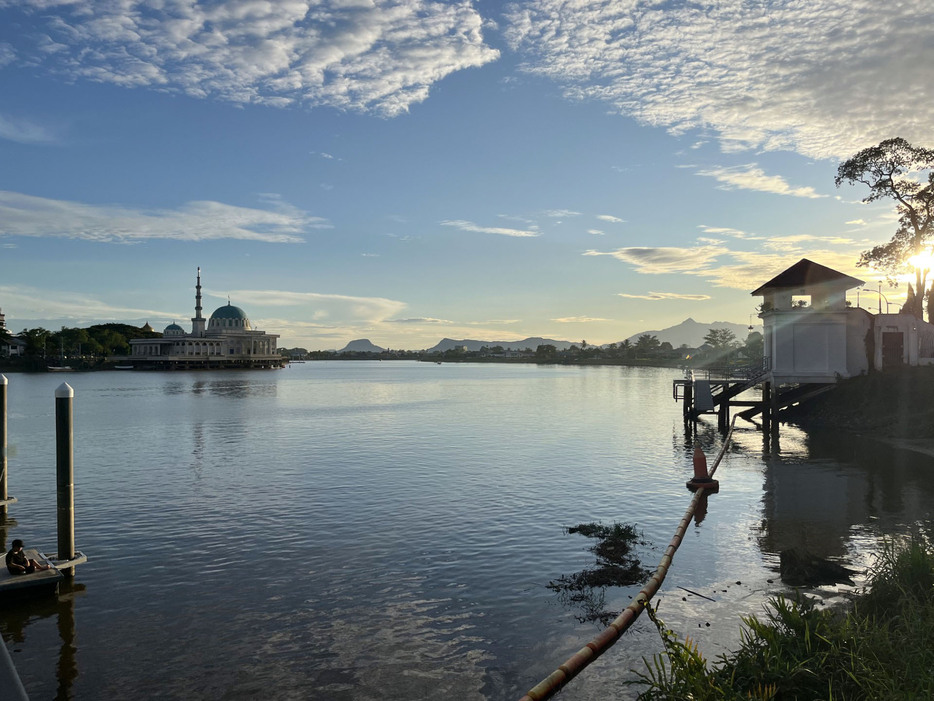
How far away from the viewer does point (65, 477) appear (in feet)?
55.8

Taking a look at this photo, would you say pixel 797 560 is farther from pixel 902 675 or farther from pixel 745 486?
pixel 745 486

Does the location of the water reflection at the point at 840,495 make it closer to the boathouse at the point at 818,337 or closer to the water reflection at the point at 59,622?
the boathouse at the point at 818,337

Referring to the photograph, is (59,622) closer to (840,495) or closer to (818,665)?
(818,665)

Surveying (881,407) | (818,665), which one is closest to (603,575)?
(818,665)

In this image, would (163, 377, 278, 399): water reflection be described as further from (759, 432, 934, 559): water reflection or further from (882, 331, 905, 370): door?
(759, 432, 934, 559): water reflection

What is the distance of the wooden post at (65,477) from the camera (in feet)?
54.4

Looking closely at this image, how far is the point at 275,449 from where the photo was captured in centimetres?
4059

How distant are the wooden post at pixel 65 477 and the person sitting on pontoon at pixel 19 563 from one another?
1170 mm

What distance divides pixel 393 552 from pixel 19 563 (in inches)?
350

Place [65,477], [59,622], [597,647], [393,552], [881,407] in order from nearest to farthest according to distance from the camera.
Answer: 1. [597,647]
2. [59,622]
3. [65,477]
4. [393,552]
5. [881,407]

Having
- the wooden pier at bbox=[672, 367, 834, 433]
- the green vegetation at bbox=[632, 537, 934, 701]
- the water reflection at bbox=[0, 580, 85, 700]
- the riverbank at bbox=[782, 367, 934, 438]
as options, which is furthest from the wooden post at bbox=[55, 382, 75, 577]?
the wooden pier at bbox=[672, 367, 834, 433]

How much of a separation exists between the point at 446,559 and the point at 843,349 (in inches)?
1494

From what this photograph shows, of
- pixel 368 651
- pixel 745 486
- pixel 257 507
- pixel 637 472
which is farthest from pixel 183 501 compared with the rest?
pixel 745 486

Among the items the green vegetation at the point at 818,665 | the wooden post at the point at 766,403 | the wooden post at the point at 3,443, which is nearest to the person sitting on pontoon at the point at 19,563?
the wooden post at the point at 3,443
